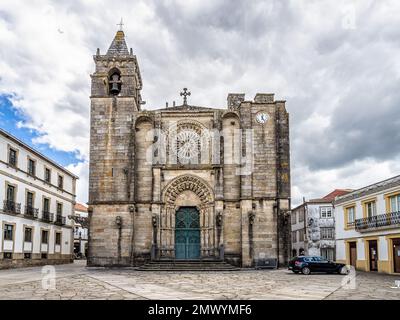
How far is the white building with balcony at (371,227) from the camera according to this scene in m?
23.8

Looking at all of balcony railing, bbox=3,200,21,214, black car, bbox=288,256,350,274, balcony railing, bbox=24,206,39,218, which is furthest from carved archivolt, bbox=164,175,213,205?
balcony railing, bbox=24,206,39,218

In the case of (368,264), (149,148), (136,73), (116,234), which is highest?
(136,73)

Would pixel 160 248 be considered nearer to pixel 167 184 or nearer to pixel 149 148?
pixel 167 184

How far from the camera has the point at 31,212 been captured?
102ft

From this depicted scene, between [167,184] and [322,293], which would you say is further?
[167,184]

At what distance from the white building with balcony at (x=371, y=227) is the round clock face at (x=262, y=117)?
7.27 metres

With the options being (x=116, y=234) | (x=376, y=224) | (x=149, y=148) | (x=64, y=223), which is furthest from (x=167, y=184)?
(x=64, y=223)

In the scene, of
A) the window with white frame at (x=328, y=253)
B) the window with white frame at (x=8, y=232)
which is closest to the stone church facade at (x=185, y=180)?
the window with white frame at (x=8, y=232)

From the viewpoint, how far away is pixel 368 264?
26.5m

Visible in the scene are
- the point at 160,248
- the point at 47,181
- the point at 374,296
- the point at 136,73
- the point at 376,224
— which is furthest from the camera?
the point at 47,181

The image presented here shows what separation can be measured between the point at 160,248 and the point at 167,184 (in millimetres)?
3810

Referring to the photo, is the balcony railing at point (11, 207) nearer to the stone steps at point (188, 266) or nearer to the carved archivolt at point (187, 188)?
the stone steps at point (188, 266)
